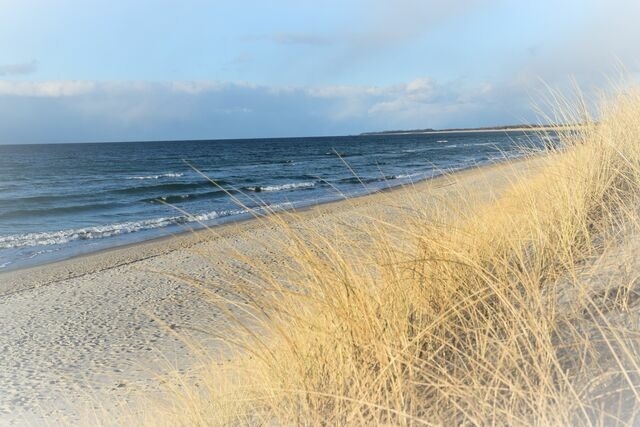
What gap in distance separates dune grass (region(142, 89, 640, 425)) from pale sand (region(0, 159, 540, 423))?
477 mm

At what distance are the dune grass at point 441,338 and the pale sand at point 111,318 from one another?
18.8 inches

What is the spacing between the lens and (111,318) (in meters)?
6.25

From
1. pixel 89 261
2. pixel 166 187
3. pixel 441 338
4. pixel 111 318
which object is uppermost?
pixel 441 338

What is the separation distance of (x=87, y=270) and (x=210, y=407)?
25.2 feet

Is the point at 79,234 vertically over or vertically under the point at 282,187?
under

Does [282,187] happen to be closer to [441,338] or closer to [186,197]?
[186,197]

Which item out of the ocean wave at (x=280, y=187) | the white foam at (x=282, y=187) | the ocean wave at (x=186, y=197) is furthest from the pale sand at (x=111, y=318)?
the white foam at (x=282, y=187)

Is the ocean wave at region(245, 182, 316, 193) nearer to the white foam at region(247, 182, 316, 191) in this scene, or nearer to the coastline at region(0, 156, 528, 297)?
the white foam at region(247, 182, 316, 191)

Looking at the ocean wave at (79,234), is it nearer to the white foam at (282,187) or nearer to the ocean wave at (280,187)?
the ocean wave at (280,187)

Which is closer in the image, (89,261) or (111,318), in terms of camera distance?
(111,318)

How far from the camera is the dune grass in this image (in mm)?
1906

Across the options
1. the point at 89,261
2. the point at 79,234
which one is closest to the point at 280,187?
the point at 79,234

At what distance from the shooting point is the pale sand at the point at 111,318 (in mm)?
4059

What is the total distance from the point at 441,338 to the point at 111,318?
4.85 metres
